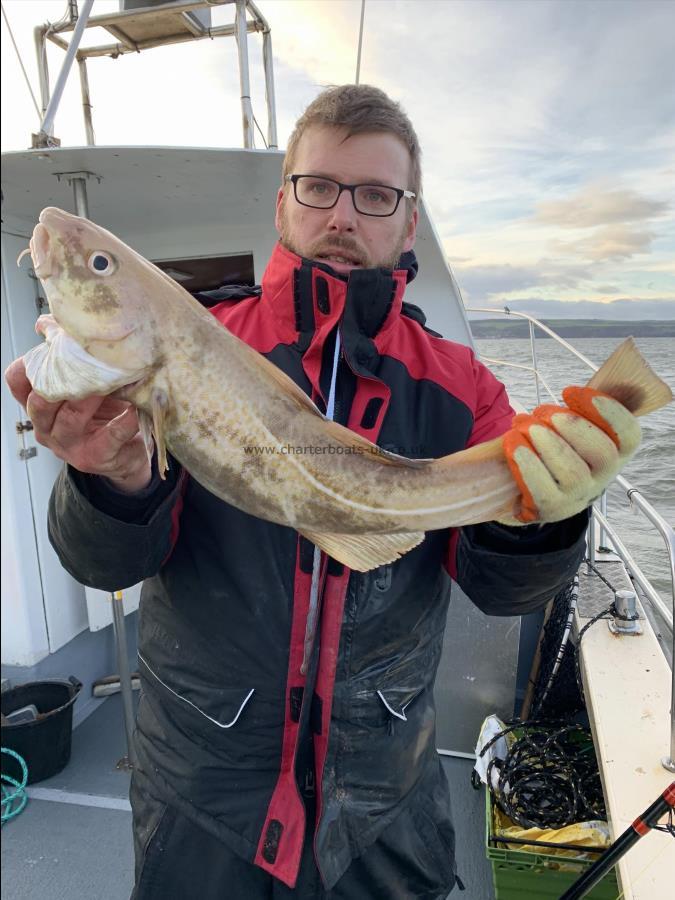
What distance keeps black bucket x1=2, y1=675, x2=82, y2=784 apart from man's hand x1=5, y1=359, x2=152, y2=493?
11.7 ft

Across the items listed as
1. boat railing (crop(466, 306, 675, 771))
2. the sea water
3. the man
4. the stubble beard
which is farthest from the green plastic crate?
the stubble beard

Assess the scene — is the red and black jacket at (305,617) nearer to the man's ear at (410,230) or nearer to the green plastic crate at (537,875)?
the man's ear at (410,230)

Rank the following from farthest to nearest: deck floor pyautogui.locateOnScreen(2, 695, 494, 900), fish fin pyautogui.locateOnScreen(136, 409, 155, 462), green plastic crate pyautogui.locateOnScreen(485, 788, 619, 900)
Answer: deck floor pyautogui.locateOnScreen(2, 695, 494, 900) → green plastic crate pyautogui.locateOnScreen(485, 788, 619, 900) → fish fin pyautogui.locateOnScreen(136, 409, 155, 462)

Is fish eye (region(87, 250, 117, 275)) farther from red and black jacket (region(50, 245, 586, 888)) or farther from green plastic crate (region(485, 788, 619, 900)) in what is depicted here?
green plastic crate (region(485, 788, 619, 900))

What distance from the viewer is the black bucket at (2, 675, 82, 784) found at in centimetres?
433

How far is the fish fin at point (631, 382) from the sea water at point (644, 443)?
89 mm

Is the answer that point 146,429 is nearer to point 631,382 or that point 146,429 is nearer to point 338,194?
point 338,194

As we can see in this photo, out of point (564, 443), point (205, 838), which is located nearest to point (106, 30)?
point (564, 443)

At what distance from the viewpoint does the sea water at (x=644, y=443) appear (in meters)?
2.67

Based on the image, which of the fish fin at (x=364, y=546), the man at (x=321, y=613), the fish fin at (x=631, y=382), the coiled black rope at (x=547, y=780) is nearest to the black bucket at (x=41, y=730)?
the man at (x=321, y=613)

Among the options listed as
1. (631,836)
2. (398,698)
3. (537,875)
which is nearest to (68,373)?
(398,698)

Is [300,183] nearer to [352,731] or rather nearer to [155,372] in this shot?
[155,372]

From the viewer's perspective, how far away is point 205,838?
2021 millimetres

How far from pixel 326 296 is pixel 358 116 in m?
0.67
